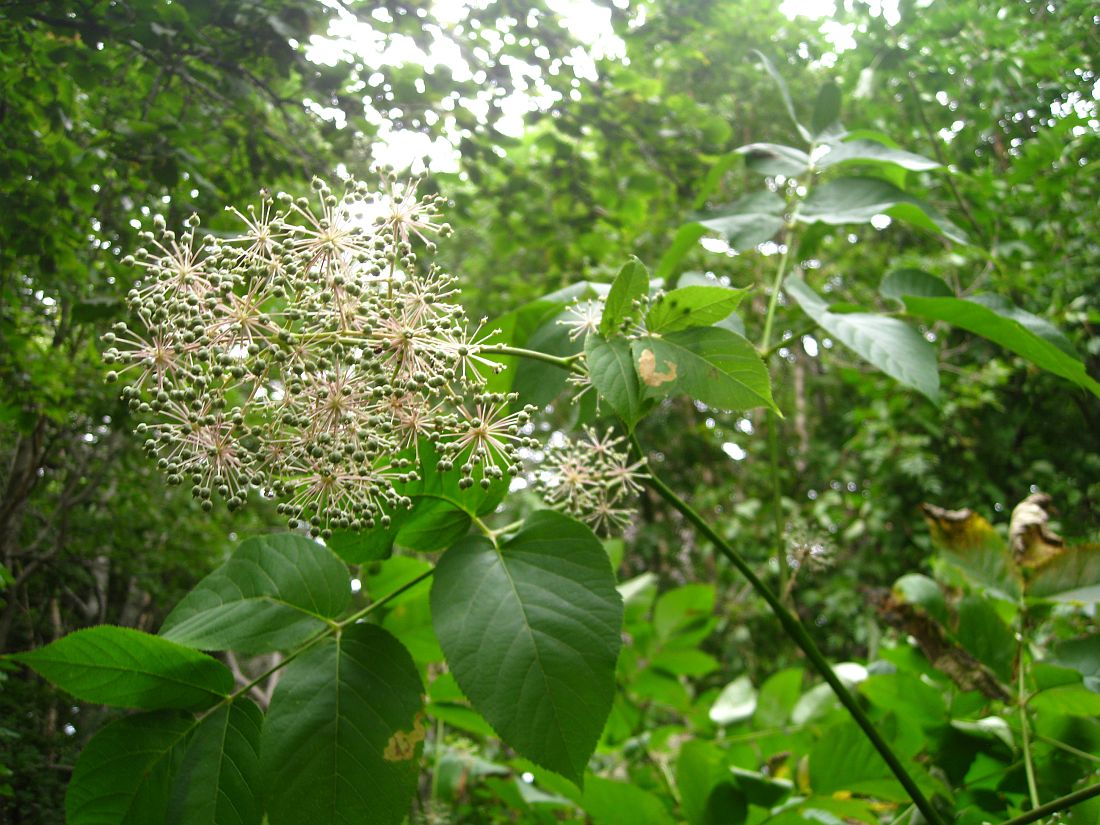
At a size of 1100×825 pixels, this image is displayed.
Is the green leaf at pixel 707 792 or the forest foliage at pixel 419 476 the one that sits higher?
the forest foliage at pixel 419 476

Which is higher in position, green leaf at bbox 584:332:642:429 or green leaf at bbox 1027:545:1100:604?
green leaf at bbox 584:332:642:429

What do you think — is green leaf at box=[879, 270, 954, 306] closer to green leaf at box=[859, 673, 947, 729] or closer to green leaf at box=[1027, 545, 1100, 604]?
green leaf at box=[1027, 545, 1100, 604]

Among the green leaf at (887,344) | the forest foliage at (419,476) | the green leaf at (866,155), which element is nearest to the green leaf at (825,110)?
the forest foliage at (419,476)

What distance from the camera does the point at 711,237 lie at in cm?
138

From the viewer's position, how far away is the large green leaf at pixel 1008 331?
0.88m

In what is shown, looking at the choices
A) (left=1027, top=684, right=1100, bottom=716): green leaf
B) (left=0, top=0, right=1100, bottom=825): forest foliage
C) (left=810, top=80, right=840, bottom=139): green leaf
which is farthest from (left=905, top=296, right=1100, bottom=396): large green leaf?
(left=810, top=80, right=840, bottom=139): green leaf

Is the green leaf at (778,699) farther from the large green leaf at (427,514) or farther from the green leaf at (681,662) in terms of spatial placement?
the large green leaf at (427,514)

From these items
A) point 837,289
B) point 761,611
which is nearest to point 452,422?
point 761,611

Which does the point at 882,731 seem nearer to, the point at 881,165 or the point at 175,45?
the point at 881,165

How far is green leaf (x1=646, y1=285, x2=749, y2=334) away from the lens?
0.76 m

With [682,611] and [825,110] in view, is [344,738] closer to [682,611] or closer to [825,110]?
[682,611]

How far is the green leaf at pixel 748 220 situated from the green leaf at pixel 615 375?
0.51 metres

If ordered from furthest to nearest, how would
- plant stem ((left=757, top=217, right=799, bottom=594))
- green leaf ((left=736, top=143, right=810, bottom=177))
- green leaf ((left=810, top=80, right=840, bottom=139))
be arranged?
green leaf ((left=810, top=80, right=840, bottom=139)) → green leaf ((left=736, top=143, right=810, bottom=177)) → plant stem ((left=757, top=217, right=799, bottom=594))

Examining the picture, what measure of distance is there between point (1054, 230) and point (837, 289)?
1.59 m
